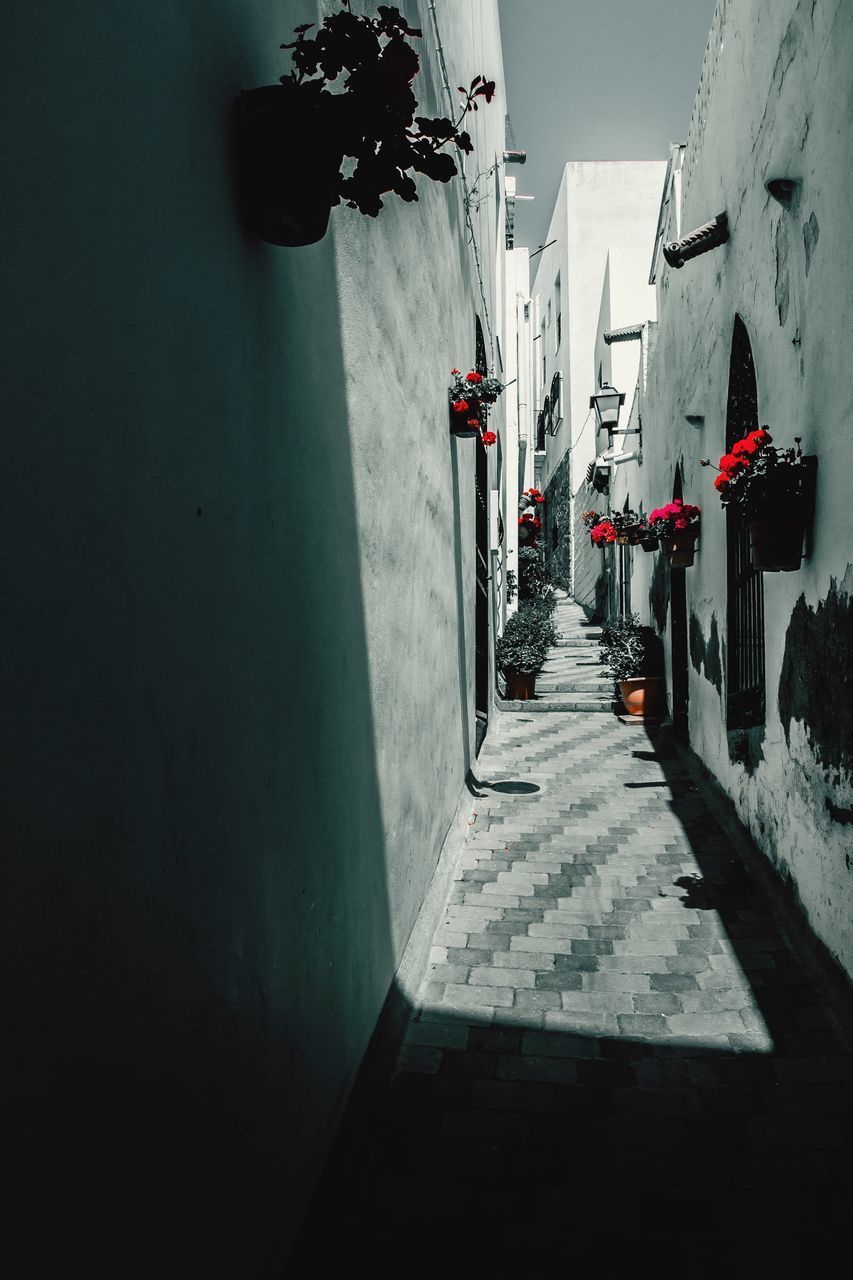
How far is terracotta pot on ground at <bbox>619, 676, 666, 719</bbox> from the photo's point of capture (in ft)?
31.9

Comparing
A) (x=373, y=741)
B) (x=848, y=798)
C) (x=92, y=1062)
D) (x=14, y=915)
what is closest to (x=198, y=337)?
(x=14, y=915)

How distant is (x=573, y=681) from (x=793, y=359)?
765 cm

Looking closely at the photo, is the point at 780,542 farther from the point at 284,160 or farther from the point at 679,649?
the point at 679,649

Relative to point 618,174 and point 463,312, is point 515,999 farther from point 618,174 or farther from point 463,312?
point 618,174

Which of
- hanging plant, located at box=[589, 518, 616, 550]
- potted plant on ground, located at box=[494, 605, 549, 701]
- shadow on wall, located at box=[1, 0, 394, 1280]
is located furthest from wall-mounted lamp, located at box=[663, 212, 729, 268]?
potted plant on ground, located at box=[494, 605, 549, 701]

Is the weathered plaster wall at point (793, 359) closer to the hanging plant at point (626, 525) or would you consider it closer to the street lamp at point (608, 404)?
the hanging plant at point (626, 525)

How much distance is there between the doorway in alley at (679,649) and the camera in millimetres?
8086

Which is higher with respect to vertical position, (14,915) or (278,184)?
(278,184)

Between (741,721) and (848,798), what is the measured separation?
241cm

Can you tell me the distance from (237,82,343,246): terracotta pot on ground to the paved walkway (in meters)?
2.39

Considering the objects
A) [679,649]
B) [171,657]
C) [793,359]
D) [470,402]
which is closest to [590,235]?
[679,649]

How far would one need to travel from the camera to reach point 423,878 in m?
4.30

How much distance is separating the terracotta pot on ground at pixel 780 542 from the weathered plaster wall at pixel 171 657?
6.01 ft

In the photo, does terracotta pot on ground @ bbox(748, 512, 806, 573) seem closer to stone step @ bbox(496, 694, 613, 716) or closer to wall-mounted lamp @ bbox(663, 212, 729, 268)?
wall-mounted lamp @ bbox(663, 212, 729, 268)
